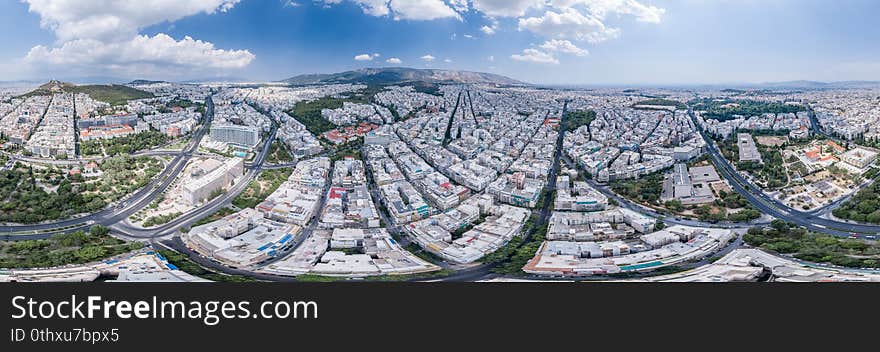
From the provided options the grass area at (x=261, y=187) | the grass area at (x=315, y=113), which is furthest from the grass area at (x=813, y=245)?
the grass area at (x=315, y=113)

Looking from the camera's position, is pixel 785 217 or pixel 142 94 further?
pixel 142 94

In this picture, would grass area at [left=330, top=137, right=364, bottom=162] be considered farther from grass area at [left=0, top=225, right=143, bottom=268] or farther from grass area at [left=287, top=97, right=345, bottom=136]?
grass area at [left=0, top=225, right=143, bottom=268]

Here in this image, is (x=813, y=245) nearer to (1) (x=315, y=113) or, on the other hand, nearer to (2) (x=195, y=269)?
(2) (x=195, y=269)

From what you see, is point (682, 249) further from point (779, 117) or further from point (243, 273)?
point (779, 117)

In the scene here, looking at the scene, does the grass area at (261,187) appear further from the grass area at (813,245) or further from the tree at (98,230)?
the grass area at (813,245)

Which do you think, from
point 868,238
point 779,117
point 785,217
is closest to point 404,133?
point 785,217
